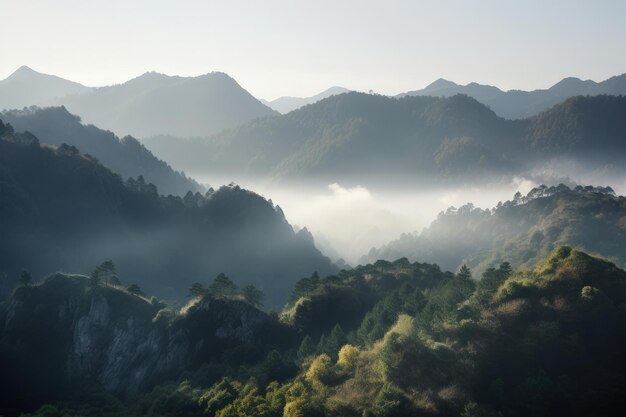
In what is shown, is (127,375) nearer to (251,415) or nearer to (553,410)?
(251,415)

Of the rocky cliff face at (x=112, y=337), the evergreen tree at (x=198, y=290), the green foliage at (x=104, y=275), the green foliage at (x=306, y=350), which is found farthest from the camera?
the green foliage at (x=104, y=275)

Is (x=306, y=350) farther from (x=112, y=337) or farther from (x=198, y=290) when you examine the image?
(x=112, y=337)

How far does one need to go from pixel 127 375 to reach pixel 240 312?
103 feet

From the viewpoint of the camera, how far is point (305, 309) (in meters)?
128

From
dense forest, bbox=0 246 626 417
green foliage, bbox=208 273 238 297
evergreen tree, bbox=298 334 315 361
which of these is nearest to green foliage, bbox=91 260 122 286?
dense forest, bbox=0 246 626 417

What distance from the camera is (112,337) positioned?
4948 inches

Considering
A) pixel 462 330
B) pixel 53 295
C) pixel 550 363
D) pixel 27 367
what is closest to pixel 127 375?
pixel 27 367

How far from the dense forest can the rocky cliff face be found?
288mm

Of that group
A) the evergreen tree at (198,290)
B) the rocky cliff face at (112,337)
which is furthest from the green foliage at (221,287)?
the rocky cliff face at (112,337)

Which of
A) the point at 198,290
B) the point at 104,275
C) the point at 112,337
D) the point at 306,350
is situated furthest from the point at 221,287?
the point at 306,350

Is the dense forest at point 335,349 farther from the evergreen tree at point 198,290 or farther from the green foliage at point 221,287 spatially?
the evergreen tree at point 198,290

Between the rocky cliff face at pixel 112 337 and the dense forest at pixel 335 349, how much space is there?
0.29 meters

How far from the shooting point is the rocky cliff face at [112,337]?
391 feet

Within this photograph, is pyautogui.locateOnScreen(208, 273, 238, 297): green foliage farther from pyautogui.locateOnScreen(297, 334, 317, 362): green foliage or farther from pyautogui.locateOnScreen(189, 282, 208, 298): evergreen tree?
pyautogui.locateOnScreen(297, 334, 317, 362): green foliage
